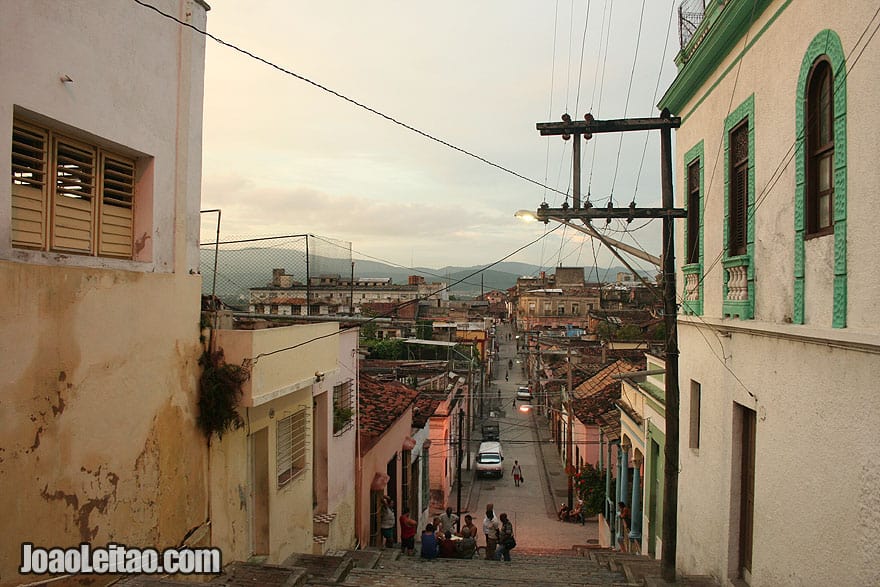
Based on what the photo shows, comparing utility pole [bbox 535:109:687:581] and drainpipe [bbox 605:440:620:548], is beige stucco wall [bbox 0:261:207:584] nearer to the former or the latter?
Result: utility pole [bbox 535:109:687:581]

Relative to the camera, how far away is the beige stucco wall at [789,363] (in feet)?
16.4

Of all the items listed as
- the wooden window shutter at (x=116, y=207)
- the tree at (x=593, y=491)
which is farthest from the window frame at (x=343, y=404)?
the tree at (x=593, y=491)

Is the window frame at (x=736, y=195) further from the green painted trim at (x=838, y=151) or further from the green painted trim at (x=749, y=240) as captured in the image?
the green painted trim at (x=838, y=151)

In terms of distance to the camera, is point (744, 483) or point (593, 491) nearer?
point (744, 483)

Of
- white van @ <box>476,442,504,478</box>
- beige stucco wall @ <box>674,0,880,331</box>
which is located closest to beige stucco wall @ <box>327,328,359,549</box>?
beige stucco wall @ <box>674,0,880,331</box>

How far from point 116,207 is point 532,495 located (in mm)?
A: 24526

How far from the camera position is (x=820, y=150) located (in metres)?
5.90

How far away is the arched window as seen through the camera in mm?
5734

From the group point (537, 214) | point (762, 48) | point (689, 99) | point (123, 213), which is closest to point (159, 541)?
point (123, 213)

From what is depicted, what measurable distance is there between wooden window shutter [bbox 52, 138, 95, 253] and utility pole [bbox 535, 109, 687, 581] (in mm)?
5278

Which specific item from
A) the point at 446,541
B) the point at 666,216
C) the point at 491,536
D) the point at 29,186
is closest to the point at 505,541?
the point at 491,536

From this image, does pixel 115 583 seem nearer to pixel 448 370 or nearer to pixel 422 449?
pixel 422 449

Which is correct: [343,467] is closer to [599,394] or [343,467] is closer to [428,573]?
[428,573]

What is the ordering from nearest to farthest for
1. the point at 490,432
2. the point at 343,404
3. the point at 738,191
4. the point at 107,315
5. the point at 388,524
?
the point at 107,315 → the point at 738,191 → the point at 343,404 → the point at 388,524 → the point at 490,432
